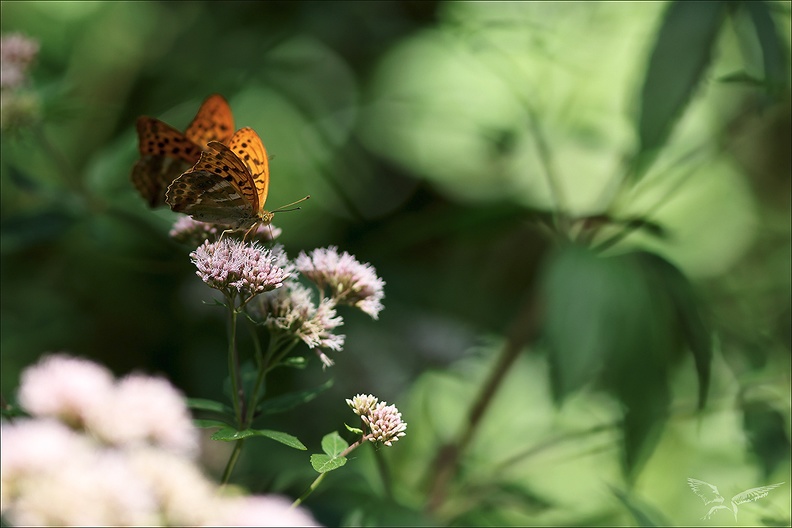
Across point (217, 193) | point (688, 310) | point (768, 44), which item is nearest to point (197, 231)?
point (217, 193)

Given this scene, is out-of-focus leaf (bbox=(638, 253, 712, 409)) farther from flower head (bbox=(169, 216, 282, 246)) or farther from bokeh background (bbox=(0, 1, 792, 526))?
flower head (bbox=(169, 216, 282, 246))

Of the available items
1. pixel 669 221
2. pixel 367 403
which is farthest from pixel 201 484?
pixel 669 221

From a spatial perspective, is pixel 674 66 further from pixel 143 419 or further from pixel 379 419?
pixel 143 419

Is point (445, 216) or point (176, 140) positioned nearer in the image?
point (176, 140)

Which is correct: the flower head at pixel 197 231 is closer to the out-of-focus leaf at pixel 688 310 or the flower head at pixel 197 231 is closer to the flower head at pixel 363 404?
the flower head at pixel 363 404

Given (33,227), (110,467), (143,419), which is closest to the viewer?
(110,467)

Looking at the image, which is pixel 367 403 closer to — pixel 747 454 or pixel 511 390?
pixel 747 454

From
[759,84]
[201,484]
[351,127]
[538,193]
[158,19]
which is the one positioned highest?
[158,19]

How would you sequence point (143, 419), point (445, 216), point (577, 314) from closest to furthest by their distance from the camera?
point (143, 419)
point (577, 314)
point (445, 216)
